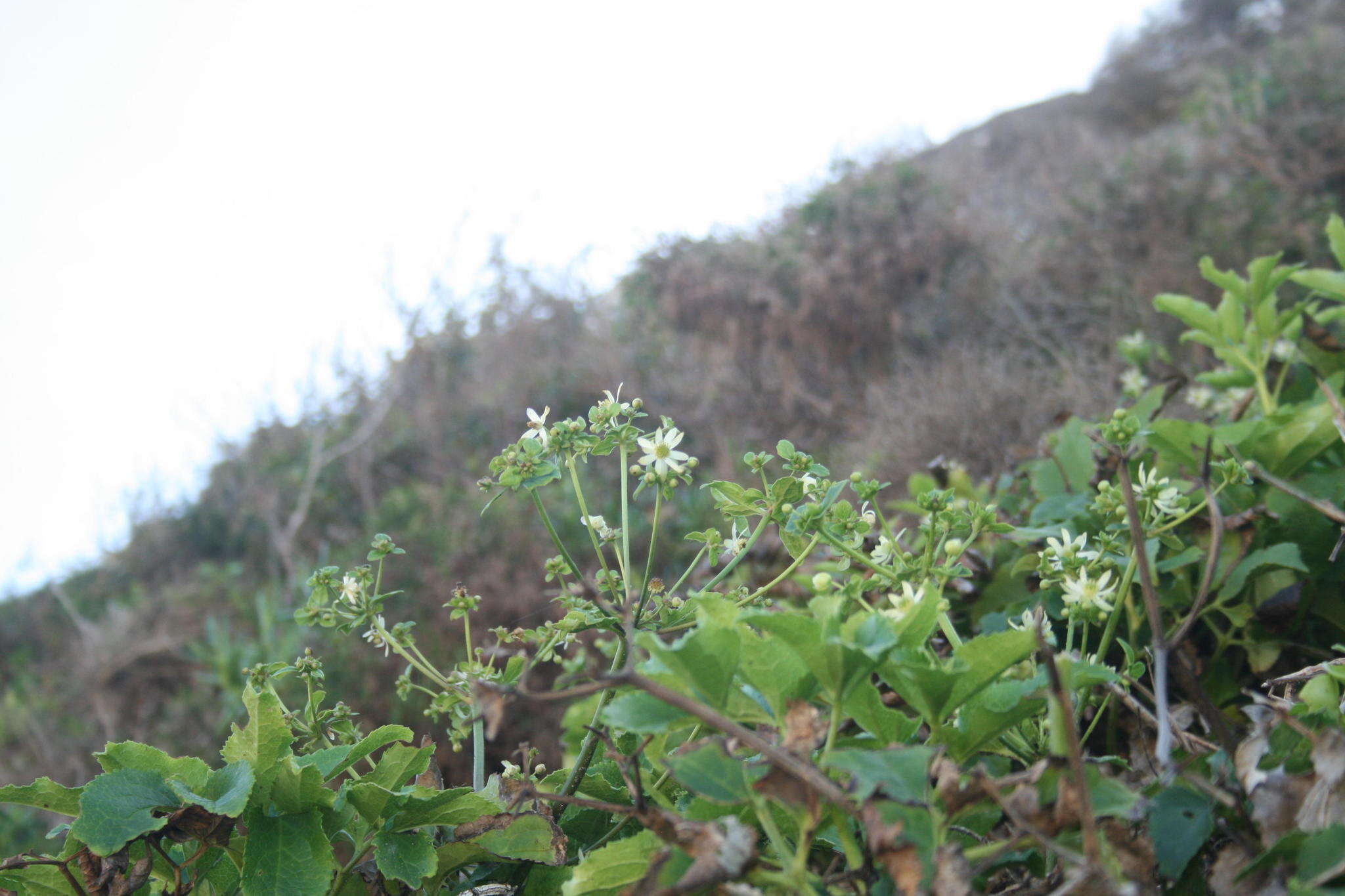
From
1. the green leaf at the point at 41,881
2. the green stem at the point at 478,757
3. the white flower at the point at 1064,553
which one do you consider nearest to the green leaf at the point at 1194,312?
the white flower at the point at 1064,553

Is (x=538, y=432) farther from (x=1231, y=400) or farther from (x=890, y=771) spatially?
(x=1231, y=400)

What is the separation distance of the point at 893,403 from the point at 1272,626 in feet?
11.2

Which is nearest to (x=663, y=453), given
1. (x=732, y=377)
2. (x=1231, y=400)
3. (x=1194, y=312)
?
(x=1194, y=312)

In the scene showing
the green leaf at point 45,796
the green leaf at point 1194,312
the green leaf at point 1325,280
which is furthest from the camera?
the green leaf at point 1194,312

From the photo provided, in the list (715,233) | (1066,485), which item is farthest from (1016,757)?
(715,233)

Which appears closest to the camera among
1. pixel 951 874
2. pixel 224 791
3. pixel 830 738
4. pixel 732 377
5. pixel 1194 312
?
pixel 951 874

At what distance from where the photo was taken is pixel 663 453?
92 cm

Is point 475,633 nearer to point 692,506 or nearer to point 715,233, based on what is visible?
point 692,506

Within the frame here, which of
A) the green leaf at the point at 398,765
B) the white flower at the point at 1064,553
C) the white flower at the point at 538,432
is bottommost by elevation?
the white flower at the point at 1064,553

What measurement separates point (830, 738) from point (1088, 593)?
0.37m

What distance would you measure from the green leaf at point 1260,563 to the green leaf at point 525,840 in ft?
2.77

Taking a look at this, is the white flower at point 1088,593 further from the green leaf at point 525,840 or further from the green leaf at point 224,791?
the green leaf at point 224,791

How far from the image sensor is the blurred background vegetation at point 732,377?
473 centimetres

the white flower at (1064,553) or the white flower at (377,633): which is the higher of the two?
the white flower at (377,633)
